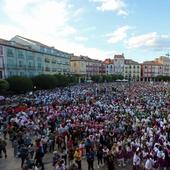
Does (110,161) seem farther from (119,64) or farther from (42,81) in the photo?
(119,64)

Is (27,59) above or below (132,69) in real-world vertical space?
above

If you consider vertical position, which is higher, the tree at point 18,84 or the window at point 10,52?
the window at point 10,52

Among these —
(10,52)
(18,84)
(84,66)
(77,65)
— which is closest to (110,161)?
(18,84)

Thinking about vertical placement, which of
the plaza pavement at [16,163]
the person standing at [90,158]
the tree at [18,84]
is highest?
the tree at [18,84]

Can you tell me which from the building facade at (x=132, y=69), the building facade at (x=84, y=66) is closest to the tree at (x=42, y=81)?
the building facade at (x=84, y=66)

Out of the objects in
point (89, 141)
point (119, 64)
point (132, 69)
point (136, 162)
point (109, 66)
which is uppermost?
point (119, 64)

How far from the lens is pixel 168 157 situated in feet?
51.3

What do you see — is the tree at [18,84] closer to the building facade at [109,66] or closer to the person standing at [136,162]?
the person standing at [136,162]

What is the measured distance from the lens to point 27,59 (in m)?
84.1

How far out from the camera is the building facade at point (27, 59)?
71625 mm

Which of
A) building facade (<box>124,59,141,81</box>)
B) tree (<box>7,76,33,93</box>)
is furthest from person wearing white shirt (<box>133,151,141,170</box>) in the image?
building facade (<box>124,59,141,81</box>)

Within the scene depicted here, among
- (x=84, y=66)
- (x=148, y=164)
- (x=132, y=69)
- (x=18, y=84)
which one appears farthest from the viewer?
(x=132, y=69)

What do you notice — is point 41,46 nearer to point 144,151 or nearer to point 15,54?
point 15,54

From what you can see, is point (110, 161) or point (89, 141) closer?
point (110, 161)
